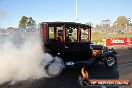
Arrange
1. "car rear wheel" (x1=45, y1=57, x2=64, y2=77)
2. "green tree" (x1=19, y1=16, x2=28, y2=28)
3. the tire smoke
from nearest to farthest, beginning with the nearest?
the tire smoke < "car rear wheel" (x1=45, y1=57, x2=64, y2=77) < "green tree" (x1=19, y1=16, x2=28, y2=28)

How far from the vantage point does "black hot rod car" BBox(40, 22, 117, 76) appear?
11.1 metres

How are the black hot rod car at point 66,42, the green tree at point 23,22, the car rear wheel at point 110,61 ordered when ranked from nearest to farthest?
the black hot rod car at point 66,42 → the car rear wheel at point 110,61 → the green tree at point 23,22

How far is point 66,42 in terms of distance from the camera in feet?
37.2

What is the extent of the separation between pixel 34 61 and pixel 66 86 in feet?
6.41

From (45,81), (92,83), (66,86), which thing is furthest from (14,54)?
(92,83)

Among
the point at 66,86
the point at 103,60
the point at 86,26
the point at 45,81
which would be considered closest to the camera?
the point at 66,86

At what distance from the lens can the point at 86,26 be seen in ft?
39.5

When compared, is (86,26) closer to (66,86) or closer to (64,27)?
(64,27)

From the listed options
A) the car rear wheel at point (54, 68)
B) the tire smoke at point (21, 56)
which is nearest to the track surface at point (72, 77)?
the car rear wheel at point (54, 68)

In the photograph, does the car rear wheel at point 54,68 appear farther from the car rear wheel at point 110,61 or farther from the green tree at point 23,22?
the green tree at point 23,22

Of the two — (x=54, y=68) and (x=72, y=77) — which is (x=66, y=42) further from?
(x=72, y=77)

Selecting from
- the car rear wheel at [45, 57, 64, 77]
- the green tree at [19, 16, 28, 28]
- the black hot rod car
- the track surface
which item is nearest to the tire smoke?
the car rear wheel at [45, 57, 64, 77]

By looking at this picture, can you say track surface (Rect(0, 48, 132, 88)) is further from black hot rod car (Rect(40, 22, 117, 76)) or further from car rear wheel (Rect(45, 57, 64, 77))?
black hot rod car (Rect(40, 22, 117, 76))

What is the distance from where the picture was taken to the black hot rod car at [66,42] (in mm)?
11117
